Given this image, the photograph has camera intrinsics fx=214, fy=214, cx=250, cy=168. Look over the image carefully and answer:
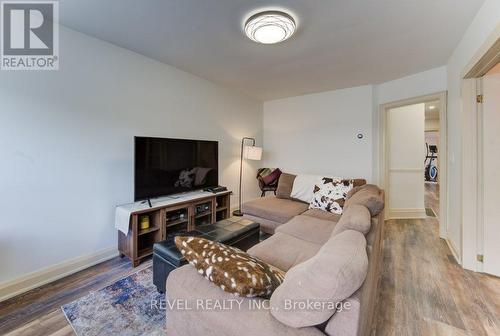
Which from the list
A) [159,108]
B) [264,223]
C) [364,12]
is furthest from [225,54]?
[264,223]

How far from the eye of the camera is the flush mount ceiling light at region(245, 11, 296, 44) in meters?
1.81

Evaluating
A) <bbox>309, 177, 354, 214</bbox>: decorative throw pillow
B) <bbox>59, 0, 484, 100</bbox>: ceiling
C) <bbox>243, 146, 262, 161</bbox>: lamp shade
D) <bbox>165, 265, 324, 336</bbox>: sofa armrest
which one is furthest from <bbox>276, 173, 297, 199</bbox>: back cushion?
<bbox>165, 265, 324, 336</bbox>: sofa armrest

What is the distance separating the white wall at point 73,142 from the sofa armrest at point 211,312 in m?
1.68

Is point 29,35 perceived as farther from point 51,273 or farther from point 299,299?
point 299,299

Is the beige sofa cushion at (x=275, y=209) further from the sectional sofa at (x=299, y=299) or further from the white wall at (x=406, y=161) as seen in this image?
the white wall at (x=406, y=161)

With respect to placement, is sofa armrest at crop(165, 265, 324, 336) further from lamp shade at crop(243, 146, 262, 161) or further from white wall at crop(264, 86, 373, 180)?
white wall at crop(264, 86, 373, 180)

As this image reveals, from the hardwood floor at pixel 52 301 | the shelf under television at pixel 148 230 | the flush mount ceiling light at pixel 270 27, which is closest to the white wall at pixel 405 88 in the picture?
the flush mount ceiling light at pixel 270 27

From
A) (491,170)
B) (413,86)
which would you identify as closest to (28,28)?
(491,170)

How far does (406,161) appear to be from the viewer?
399 centimetres

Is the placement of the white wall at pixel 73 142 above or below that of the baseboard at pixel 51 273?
above

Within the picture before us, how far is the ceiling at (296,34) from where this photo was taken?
5.66ft

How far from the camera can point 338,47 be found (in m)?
2.34

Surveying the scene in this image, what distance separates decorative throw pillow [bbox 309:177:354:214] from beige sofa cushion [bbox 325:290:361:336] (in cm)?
199

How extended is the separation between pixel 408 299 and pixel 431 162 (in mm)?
9316
